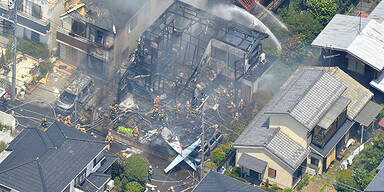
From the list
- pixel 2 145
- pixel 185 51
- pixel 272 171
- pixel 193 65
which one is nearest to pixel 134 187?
pixel 272 171

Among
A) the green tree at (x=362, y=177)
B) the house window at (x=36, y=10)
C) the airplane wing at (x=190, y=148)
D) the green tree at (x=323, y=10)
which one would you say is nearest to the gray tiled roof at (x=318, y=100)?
the green tree at (x=362, y=177)

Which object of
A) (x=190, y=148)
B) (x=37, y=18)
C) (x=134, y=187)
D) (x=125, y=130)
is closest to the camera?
(x=134, y=187)

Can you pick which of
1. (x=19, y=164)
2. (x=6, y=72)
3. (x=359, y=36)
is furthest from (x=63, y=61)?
(x=359, y=36)

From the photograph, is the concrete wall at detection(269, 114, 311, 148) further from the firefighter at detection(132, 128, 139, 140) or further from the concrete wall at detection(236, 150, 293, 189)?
the firefighter at detection(132, 128, 139, 140)

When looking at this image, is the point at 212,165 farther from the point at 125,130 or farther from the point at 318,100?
the point at 318,100

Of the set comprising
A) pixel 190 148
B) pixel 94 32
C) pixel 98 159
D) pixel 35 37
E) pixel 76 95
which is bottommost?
pixel 98 159

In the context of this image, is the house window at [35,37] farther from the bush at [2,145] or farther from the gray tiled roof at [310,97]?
the gray tiled roof at [310,97]
